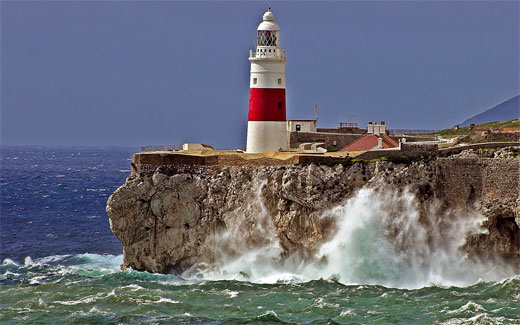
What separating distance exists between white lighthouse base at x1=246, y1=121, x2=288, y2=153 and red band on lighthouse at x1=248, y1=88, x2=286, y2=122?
1.03 ft

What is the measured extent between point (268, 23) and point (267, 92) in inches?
158

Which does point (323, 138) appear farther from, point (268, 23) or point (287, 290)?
point (287, 290)

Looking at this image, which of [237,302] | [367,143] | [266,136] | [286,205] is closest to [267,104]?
[266,136]

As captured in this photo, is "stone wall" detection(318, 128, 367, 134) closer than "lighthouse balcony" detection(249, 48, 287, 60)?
No

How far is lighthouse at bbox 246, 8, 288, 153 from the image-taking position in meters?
57.1

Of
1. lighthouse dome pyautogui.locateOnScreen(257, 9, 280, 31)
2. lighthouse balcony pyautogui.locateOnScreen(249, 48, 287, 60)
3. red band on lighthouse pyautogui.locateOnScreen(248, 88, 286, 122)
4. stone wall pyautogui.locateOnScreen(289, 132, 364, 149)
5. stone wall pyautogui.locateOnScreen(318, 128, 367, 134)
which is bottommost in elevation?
stone wall pyautogui.locateOnScreen(289, 132, 364, 149)

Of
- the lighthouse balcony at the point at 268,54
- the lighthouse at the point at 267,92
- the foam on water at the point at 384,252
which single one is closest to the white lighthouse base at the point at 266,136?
the lighthouse at the point at 267,92

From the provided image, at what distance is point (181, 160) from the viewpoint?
53.8 metres

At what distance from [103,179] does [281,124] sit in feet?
231

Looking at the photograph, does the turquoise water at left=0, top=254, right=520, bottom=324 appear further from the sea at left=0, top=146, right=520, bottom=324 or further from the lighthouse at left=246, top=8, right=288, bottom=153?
the lighthouse at left=246, top=8, right=288, bottom=153

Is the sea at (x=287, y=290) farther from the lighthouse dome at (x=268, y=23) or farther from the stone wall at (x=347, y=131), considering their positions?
the stone wall at (x=347, y=131)

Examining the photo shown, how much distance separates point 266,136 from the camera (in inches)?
2283

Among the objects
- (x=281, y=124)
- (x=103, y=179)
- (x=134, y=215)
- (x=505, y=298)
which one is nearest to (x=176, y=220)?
(x=134, y=215)

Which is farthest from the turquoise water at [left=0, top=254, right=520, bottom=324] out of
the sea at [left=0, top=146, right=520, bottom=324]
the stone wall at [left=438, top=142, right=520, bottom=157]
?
the stone wall at [left=438, top=142, right=520, bottom=157]
